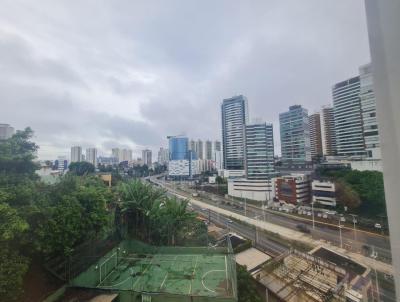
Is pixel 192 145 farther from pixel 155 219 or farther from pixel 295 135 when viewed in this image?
pixel 155 219

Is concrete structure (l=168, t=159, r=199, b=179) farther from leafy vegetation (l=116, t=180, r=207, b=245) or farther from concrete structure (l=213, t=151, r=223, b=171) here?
leafy vegetation (l=116, t=180, r=207, b=245)

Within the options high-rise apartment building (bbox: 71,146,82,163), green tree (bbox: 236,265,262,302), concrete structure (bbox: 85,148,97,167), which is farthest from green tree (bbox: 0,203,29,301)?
concrete structure (bbox: 85,148,97,167)

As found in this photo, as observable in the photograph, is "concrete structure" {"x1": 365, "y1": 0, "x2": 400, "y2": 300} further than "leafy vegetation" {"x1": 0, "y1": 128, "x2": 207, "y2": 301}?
No

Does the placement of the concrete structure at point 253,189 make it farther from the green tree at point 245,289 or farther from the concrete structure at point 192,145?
the concrete structure at point 192,145

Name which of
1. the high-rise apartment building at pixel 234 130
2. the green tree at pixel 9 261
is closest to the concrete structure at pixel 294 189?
the high-rise apartment building at pixel 234 130

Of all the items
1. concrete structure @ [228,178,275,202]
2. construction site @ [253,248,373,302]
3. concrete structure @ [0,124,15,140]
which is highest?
concrete structure @ [0,124,15,140]

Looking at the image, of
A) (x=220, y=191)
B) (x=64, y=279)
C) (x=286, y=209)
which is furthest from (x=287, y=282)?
(x=220, y=191)
